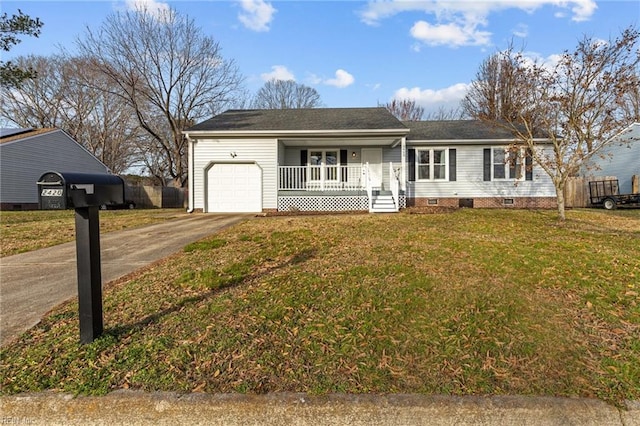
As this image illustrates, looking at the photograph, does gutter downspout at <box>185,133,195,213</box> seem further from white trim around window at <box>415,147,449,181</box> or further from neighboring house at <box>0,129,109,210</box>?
neighboring house at <box>0,129,109,210</box>

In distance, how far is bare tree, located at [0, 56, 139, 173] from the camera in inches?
1085

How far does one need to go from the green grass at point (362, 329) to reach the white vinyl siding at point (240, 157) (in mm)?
9129

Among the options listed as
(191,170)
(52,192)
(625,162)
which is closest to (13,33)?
(191,170)

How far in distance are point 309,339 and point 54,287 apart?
358 cm

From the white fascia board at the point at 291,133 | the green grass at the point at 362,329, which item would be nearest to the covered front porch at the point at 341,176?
the white fascia board at the point at 291,133

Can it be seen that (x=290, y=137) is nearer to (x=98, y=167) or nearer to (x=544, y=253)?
(x=544, y=253)

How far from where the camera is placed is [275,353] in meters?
2.67

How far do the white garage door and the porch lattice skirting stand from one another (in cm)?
120

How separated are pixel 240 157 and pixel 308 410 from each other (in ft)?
42.7

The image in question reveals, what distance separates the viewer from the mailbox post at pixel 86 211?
246 cm

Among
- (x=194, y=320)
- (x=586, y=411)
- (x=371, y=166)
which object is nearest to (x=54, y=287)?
(x=194, y=320)

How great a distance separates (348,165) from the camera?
46.1 ft

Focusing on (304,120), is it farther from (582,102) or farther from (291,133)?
(582,102)

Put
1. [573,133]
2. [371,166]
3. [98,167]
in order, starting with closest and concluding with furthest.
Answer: [573,133] < [371,166] < [98,167]
